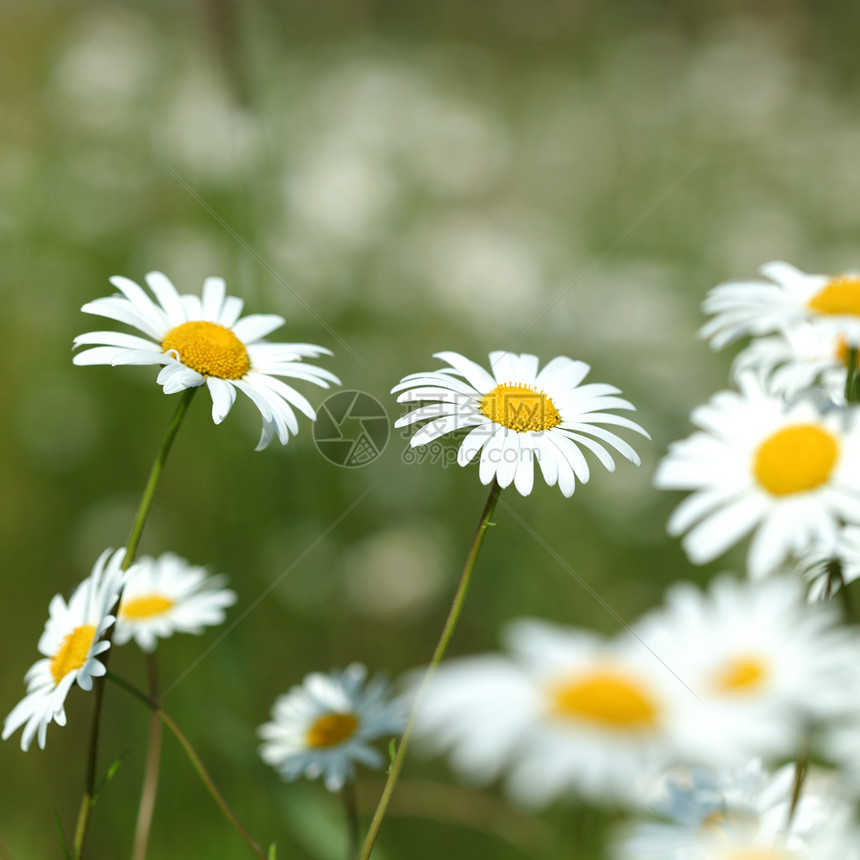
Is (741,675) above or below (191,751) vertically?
above

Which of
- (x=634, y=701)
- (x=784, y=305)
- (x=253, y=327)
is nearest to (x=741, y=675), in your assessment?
(x=634, y=701)

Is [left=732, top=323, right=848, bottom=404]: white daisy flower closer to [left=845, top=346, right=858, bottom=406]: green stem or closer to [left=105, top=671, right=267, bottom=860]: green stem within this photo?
[left=845, top=346, right=858, bottom=406]: green stem

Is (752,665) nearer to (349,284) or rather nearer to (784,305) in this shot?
(784,305)

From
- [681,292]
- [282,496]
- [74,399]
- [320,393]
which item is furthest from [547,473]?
[681,292]

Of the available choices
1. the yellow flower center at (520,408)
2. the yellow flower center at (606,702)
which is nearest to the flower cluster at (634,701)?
the yellow flower center at (606,702)

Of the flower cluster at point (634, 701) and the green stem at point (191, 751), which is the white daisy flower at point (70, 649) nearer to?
the green stem at point (191, 751)

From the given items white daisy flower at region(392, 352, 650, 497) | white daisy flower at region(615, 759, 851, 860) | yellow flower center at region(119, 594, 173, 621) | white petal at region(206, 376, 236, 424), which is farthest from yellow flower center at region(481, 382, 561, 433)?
yellow flower center at region(119, 594, 173, 621)
